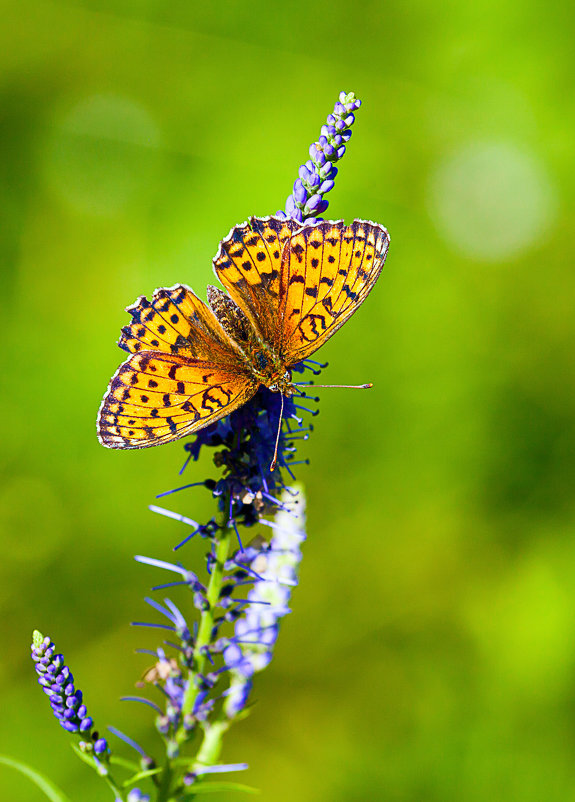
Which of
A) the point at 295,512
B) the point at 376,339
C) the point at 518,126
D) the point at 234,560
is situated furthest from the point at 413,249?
the point at 234,560

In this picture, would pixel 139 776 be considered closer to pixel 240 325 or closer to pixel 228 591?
pixel 228 591

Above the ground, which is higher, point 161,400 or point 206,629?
point 161,400

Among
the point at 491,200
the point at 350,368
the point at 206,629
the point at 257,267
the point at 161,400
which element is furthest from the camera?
the point at 491,200

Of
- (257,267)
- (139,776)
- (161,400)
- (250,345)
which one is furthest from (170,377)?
(139,776)

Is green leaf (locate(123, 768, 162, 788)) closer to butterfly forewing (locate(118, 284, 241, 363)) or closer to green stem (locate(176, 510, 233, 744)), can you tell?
green stem (locate(176, 510, 233, 744))

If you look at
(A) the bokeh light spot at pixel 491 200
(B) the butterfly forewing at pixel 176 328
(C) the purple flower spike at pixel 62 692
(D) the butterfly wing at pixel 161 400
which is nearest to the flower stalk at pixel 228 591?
(C) the purple flower spike at pixel 62 692

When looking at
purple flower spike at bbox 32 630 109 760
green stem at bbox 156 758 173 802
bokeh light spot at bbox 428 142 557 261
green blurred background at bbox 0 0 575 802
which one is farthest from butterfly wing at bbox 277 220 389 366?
bokeh light spot at bbox 428 142 557 261
